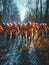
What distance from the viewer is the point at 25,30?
7.58 ft

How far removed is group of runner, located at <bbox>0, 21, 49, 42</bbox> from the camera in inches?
90.1

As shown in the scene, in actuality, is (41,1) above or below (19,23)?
above

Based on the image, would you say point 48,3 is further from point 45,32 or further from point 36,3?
point 45,32

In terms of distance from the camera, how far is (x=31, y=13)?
2297 mm

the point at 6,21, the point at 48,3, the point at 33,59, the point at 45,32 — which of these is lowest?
the point at 33,59

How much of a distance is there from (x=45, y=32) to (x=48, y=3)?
0.30 m

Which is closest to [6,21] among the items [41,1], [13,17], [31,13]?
[13,17]

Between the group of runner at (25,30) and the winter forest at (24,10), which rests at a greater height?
the winter forest at (24,10)

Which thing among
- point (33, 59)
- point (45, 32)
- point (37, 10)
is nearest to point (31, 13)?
point (37, 10)

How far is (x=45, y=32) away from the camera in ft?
7.59

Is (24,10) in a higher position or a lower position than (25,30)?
higher

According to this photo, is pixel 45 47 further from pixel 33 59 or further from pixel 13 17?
pixel 13 17

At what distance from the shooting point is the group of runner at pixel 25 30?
2289 millimetres

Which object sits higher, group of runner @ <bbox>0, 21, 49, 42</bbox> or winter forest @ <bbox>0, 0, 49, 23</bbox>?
winter forest @ <bbox>0, 0, 49, 23</bbox>
